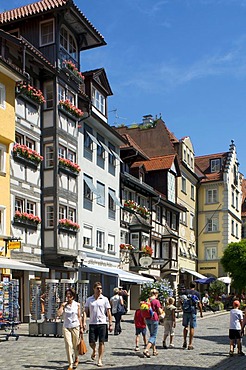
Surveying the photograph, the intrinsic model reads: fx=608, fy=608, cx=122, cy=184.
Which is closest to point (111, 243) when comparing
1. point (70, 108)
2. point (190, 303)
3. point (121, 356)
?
point (70, 108)

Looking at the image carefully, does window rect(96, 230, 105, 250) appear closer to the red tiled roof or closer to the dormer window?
the red tiled roof

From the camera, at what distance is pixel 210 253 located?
58.6 m

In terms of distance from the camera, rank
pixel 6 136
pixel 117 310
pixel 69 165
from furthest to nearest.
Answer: pixel 69 165, pixel 6 136, pixel 117 310

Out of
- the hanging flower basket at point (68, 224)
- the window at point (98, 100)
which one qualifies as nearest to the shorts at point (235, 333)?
the hanging flower basket at point (68, 224)

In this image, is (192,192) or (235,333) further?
(192,192)

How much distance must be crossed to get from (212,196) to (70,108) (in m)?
31.8

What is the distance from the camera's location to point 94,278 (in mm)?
35656

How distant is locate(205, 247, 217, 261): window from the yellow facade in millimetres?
35443

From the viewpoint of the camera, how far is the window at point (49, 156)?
2927 centimetres

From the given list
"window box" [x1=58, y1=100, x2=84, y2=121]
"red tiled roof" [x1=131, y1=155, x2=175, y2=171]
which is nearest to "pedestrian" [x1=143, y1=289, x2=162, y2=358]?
"window box" [x1=58, y1=100, x2=84, y2=121]

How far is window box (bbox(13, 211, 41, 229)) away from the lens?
1037 inches

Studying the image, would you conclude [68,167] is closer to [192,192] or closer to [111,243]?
[111,243]

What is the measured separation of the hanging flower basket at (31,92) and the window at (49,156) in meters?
2.19

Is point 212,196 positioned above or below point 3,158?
above
